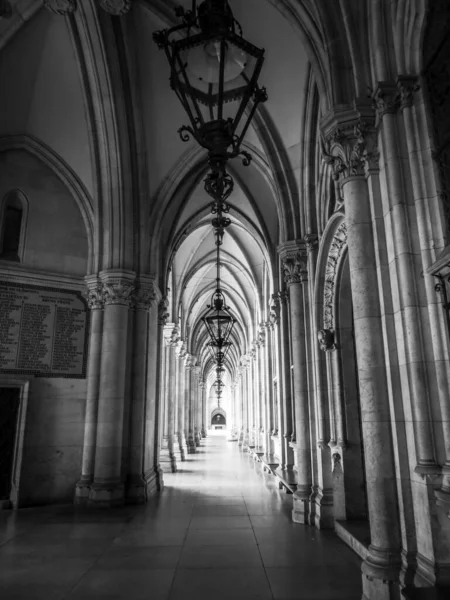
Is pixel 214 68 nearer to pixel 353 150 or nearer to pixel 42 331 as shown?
pixel 353 150

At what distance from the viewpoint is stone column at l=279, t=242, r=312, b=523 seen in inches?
291

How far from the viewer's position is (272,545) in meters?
5.65

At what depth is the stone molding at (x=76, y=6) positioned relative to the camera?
22.0ft

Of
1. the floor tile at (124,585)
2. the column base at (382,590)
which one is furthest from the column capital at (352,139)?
the floor tile at (124,585)

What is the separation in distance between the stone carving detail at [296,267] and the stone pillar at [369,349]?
334 centimetres

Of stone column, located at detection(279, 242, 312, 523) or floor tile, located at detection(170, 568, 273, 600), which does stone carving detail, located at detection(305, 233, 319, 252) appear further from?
floor tile, located at detection(170, 568, 273, 600)

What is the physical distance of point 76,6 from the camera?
7.41 metres

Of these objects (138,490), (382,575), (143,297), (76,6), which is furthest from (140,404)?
(76,6)

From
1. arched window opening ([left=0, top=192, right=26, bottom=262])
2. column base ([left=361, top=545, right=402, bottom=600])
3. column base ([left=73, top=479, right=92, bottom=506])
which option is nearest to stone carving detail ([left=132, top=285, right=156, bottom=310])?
arched window opening ([left=0, top=192, right=26, bottom=262])

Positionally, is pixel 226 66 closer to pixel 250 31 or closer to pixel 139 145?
pixel 250 31

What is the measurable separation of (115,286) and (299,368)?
411 cm

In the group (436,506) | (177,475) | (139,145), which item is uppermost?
(139,145)

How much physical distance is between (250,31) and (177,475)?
1121 cm

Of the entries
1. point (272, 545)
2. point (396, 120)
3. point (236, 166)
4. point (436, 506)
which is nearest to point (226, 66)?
point (396, 120)
